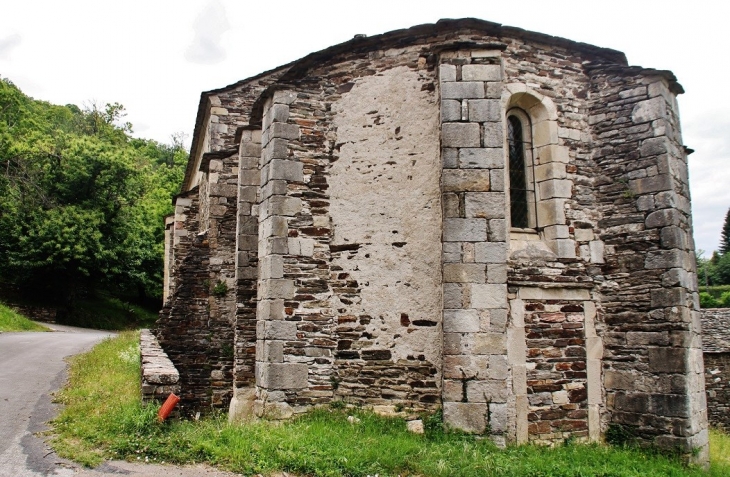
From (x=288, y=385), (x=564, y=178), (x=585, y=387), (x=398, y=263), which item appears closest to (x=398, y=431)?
(x=288, y=385)

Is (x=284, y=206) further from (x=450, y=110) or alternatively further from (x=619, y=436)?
(x=619, y=436)

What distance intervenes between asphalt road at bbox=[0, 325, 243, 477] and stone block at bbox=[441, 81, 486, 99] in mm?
5411

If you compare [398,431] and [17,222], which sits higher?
[17,222]

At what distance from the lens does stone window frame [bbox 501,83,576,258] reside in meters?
8.31

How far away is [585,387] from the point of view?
26.4 ft

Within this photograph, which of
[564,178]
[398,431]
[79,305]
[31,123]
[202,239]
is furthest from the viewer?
[31,123]

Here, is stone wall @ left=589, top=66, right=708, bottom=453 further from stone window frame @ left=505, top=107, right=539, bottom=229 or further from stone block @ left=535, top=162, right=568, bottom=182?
stone window frame @ left=505, top=107, right=539, bottom=229

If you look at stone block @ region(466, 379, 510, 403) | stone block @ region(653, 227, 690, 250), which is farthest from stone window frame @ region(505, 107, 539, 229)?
stone block @ region(466, 379, 510, 403)

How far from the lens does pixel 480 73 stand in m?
7.85

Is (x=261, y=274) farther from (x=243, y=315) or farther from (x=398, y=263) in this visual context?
(x=398, y=263)

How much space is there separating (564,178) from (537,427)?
355 cm

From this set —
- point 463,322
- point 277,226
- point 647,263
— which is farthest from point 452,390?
point 647,263

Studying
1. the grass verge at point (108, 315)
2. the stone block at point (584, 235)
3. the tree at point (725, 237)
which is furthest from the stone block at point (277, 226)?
the tree at point (725, 237)

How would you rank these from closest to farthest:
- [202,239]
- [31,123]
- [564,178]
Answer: [564,178]
[202,239]
[31,123]
